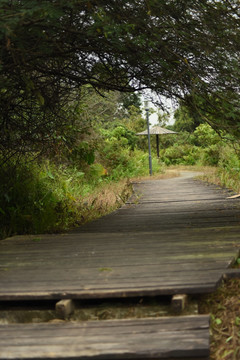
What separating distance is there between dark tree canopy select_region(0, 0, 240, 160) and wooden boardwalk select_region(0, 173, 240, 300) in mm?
1646

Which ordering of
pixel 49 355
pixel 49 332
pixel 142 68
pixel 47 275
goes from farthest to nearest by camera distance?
pixel 142 68, pixel 47 275, pixel 49 332, pixel 49 355

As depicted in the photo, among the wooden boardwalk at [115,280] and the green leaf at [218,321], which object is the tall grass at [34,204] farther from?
the green leaf at [218,321]

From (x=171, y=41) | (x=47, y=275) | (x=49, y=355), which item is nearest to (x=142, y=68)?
(x=171, y=41)

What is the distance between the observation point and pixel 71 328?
274 cm

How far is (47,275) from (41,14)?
2231mm

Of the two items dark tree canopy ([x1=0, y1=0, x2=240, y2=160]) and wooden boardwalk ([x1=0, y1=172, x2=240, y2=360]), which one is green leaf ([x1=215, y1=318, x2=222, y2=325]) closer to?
wooden boardwalk ([x1=0, y1=172, x2=240, y2=360])

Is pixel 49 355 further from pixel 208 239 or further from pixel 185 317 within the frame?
pixel 208 239

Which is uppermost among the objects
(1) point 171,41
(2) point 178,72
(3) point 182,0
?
(3) point 182,0

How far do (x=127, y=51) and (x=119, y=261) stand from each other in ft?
8.92

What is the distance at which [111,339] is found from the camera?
100.0 inches

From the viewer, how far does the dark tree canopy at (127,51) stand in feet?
14.3

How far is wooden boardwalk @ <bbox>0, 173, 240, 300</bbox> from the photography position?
121 inches

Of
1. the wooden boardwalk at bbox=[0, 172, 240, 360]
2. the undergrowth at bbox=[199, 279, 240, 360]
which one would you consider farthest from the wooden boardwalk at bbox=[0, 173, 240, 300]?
the undergrowth at bbox=[199, 279, 240, 360]

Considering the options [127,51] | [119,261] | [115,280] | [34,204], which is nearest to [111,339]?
[115,280]
